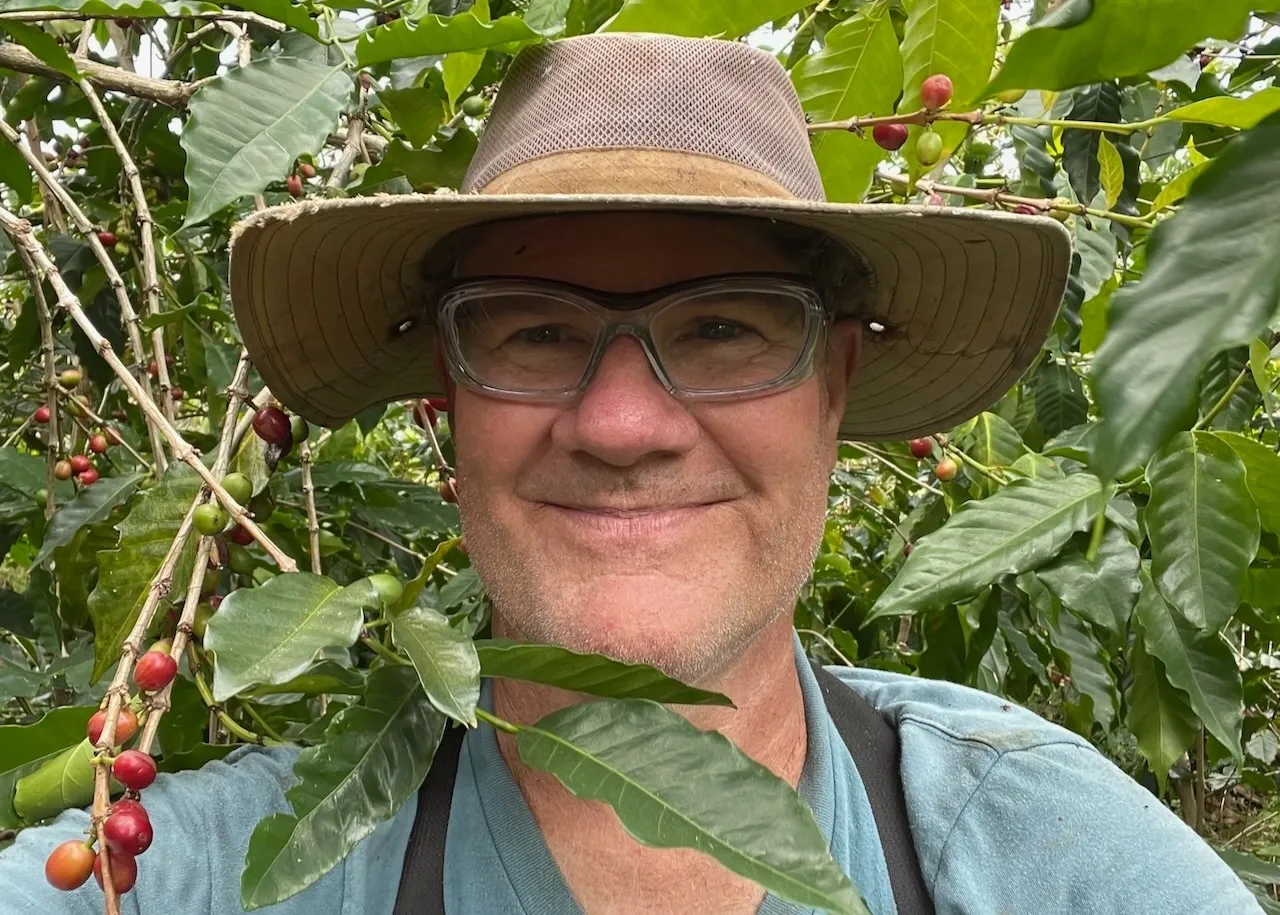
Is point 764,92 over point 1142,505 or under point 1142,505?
over

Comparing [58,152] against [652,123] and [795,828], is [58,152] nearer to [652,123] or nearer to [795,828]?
[652,123]

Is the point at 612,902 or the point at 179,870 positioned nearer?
the point at 179,870

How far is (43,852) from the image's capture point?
3.12 ft

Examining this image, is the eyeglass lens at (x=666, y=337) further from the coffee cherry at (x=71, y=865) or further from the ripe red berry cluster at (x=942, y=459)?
the ripe red berry cluster at (x=942, y=459)

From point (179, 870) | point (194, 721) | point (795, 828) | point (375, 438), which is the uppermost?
point (795, 828)

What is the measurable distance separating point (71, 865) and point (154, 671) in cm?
15

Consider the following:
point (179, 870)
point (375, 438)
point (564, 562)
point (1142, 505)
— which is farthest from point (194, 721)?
point (375, 438)

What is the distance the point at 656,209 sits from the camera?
0.94 meters

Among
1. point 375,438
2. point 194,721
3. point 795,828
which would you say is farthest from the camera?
point 375,438

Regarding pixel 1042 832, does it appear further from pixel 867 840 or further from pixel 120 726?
pixel 120 726

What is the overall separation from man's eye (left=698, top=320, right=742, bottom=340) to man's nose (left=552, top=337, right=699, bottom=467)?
0.26 feet

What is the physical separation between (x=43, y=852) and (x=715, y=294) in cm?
86

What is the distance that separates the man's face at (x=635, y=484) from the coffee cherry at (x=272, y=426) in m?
0.23

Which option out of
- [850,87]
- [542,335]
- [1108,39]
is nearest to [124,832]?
[542,335]
